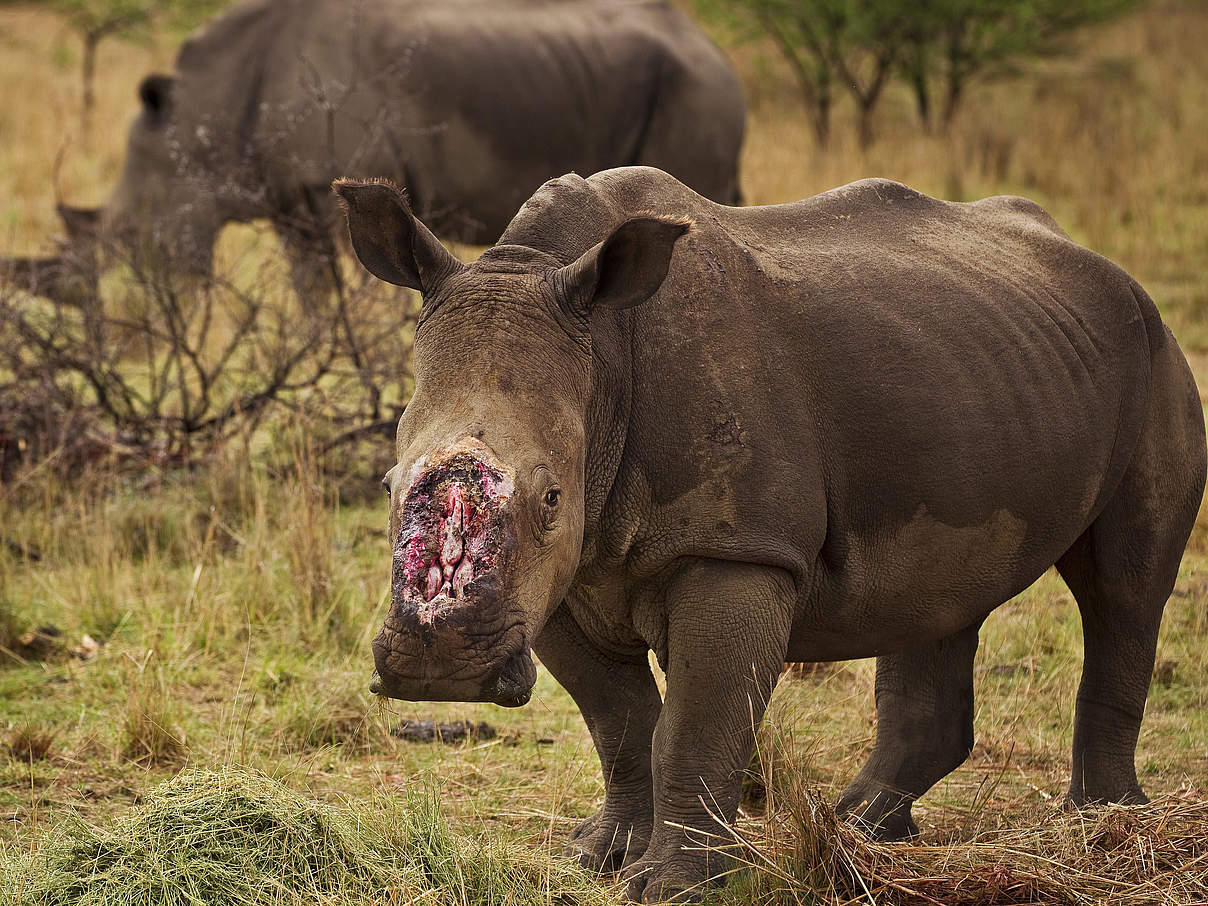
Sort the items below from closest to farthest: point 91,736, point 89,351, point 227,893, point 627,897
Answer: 1. point 227,893
2. point 627,897
3. point 91,736
4. point 89,351

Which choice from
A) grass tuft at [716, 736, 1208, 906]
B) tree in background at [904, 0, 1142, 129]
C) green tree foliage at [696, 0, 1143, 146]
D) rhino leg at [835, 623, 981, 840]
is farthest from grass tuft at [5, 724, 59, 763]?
tree in background at [904, 0, 1142, 129]

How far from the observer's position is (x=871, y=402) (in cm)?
380

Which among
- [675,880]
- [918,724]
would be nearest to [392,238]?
[675,880]

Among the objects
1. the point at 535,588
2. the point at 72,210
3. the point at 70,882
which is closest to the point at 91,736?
the point at 70,882

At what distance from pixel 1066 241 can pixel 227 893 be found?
274cm

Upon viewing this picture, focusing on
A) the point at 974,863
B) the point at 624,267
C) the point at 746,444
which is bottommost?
the point at 974,863

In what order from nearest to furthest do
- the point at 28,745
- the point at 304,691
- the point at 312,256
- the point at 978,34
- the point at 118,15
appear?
1. the point at 28,745
2. the point at 304,691
3. the point at 312,256
4. the point at 978,34
5. the point at 118,15

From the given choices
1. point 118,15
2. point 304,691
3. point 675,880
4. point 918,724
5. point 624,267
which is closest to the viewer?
point 624,267

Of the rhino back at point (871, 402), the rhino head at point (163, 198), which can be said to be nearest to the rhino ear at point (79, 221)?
the rhino head at point (163, 198)

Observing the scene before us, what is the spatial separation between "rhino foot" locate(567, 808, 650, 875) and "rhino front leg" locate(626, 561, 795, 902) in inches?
14.4

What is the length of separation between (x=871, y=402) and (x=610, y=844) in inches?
51.4

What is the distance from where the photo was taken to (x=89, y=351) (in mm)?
7594

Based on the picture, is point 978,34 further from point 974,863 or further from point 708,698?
point 708,698

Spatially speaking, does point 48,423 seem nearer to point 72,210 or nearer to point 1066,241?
point 72,210
